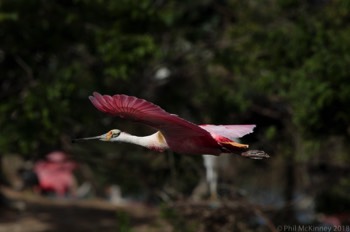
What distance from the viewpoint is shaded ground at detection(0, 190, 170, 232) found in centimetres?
1121

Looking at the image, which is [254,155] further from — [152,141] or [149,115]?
[149,115]

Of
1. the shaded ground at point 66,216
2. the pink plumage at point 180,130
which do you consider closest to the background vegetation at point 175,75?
the shaded ground at point 66,216

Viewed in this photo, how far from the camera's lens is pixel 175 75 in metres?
9.64

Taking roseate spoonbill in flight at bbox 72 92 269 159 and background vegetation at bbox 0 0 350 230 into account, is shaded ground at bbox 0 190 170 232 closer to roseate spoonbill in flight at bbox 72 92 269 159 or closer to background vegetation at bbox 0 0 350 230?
background vegetation at bbox 0 0 350 230

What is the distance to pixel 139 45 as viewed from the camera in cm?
762

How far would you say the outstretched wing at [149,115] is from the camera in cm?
369

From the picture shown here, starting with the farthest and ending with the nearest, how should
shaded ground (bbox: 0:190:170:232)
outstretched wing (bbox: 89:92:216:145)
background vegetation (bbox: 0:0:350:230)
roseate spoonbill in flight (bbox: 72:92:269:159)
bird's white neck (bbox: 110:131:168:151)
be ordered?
shaded ground (bbox: 0:190:170:232) → background vegetation (bbox: 0:0:350:230) → bird's white neck (bbox: 110:131:168:151) → roseate spoonbill in flight (bbox: 72:92:269:159) → outstretched wing (bbox: 89:92:216:145)

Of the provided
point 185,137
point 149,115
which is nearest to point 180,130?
point 185,137

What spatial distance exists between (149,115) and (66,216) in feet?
28.8

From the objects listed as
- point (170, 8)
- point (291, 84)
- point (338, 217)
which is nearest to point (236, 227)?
point (338, 217)

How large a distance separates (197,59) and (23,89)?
2073mm

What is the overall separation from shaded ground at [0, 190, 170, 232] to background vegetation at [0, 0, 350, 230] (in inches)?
60.5

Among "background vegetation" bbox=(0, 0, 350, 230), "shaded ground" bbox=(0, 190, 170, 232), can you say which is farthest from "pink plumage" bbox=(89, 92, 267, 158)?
"shaded ground" bbox=(0, 190, 170, 232)

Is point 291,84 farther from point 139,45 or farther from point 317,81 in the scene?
point 139,45
